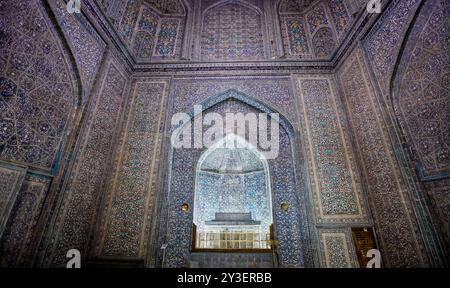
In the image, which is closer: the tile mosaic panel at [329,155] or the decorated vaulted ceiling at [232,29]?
the tile mosaic panel at [329,155]

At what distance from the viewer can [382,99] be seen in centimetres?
377

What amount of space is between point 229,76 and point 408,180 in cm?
398

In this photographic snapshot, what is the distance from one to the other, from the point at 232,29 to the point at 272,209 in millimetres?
4824

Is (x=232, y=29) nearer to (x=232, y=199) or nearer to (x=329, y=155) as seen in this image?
(x=329, y=155)

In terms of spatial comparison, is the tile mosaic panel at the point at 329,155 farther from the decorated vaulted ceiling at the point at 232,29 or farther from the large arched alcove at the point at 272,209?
the decorated vaulted ceiling at the point at 232,29

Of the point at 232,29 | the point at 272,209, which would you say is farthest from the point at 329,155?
the point at 232,29

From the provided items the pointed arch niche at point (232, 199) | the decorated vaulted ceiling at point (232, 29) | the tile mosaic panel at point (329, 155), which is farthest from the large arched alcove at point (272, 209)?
the pointed arch niche at point (232, 199)

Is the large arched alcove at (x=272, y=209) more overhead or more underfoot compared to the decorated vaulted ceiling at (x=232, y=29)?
more underfoot

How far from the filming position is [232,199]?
26.1 feet

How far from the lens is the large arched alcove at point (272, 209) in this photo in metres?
4.16

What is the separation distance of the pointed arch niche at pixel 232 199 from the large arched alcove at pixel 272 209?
6.87 feet

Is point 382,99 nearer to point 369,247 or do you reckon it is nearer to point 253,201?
point 369,247

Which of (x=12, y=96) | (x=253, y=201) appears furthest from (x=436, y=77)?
(x=253, y=201)

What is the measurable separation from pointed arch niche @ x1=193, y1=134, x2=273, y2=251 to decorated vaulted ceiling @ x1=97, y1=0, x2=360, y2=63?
300 centimetres
